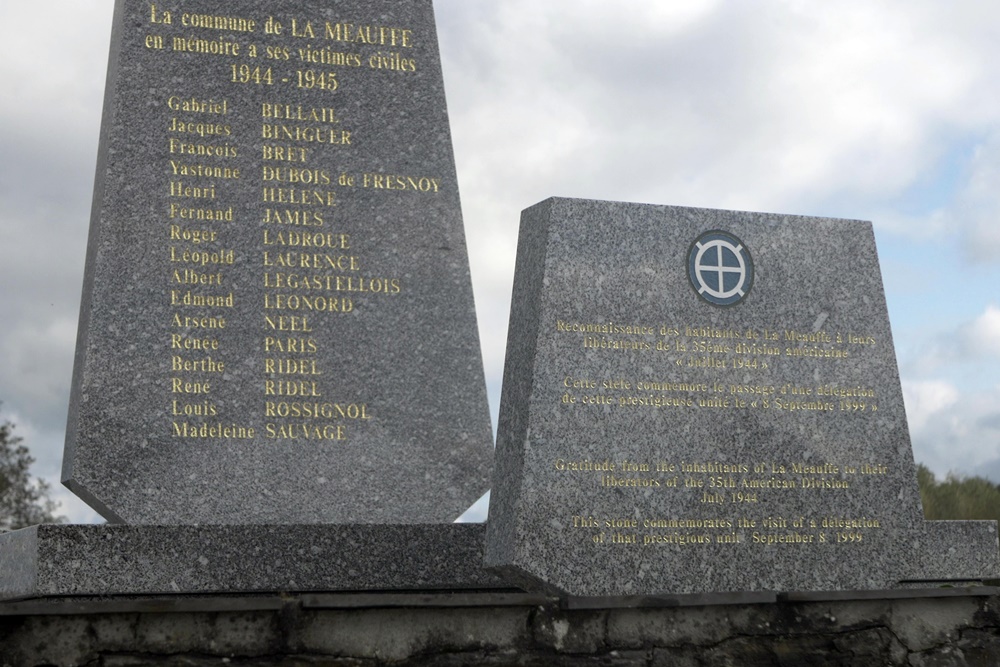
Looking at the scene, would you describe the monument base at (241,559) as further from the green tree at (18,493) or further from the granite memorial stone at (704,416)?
the green tree at (18,493)

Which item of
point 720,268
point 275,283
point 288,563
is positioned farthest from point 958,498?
point 288,563

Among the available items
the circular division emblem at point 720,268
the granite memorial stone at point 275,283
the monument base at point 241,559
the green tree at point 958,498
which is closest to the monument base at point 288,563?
the monument base at point 241,559

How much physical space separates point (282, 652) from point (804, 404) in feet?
9.56

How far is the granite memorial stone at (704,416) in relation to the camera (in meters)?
5.95

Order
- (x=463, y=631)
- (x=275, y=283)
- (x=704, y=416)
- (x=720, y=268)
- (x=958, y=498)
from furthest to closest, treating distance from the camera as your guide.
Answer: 1. (x=958, y=498)
2. (x=275, y=283)
3. (x=720, y=268)
4. (x=704, y=416)
5. (x=463, y=631)

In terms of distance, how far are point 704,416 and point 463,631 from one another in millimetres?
1604

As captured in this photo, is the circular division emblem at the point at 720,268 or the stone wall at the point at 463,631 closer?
the stone wall at the point at 463,631

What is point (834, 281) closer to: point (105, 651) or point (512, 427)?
point (512, 427)

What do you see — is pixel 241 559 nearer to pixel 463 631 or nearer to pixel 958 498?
pixel 463 631

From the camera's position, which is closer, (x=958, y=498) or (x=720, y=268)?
(x=720, y=268)

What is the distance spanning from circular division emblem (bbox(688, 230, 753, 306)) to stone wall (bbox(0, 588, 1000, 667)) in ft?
5.11

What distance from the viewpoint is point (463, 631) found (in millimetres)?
5812

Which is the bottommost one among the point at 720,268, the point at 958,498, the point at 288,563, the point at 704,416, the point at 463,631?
the point at 463,631

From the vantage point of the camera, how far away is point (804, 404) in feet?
21.5
